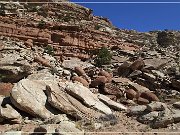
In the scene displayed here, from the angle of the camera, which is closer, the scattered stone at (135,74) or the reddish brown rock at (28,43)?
the scattered stone at (135,74)

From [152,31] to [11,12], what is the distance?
84.5 ft

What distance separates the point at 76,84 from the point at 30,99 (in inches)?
105

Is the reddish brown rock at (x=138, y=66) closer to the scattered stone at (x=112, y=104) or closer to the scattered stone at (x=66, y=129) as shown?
the scattered stone at (x=112, y=104)

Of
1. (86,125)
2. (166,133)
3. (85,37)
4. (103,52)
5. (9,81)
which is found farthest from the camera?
(85,37)

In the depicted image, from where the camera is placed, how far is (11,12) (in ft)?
119

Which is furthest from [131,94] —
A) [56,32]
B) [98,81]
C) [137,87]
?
[56,32]

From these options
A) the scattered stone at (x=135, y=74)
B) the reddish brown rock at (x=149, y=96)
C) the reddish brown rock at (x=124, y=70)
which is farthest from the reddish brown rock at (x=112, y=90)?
the reddish brown rock at (x=124, y=70)

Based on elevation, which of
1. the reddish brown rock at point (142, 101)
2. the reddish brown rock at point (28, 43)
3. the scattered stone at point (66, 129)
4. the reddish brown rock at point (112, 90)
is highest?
the reddish brown rock at point (28, 43)

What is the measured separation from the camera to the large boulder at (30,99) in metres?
14.2

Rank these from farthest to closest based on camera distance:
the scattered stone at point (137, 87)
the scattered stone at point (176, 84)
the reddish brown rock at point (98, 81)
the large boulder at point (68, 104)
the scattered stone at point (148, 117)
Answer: the scattered stone at point (176, 84) < the scattered stone at point (137, 87) < the reddish brown rock at point (98, 81) < the large boulder at point (68, 104) < the scattered stone at point (148, 117)

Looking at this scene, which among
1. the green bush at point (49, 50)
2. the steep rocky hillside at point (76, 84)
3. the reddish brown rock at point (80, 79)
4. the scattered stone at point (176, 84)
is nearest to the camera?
the steep rocky hillside at point (76, 84)

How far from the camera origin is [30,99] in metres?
14.5

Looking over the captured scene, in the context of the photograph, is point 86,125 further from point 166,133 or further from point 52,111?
point 166,133

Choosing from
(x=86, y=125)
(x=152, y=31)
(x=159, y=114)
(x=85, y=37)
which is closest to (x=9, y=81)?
(x=86, y=125)
